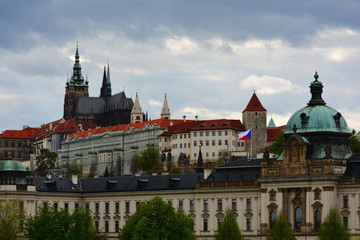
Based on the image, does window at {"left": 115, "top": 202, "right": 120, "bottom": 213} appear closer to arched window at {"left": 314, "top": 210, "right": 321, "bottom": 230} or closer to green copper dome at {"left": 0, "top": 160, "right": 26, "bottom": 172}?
A: green copper dome at {"left": 0, "top": 160, "right": 26, "bottom": 172}

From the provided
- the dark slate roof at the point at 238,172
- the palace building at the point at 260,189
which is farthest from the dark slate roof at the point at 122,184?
the dark slate roof at the point at 238,172

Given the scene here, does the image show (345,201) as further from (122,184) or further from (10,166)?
(10,166)

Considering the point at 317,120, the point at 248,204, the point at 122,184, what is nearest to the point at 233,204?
the point at 248,204

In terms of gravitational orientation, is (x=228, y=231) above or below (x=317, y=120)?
below

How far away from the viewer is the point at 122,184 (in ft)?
577

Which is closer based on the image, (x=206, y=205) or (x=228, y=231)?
(x=228, y=231)

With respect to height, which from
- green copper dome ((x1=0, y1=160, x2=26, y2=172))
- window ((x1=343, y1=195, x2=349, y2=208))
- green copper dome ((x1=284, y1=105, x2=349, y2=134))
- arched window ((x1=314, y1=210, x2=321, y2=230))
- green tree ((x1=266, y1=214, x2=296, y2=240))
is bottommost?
green tree ((x1=266, y1=214, x2=296, y2=240))

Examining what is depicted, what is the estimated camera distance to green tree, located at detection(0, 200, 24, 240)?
474 ft

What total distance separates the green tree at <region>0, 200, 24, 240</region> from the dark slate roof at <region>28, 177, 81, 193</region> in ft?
23.3

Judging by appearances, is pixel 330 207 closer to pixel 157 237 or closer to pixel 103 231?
pixel 157 237

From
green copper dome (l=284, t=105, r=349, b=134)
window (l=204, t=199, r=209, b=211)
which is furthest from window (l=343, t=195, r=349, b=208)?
window (l=204, t=199, r=209, b=211)

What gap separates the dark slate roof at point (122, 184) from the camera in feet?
552

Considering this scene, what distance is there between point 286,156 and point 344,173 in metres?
8.18

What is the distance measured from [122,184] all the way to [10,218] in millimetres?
27639
